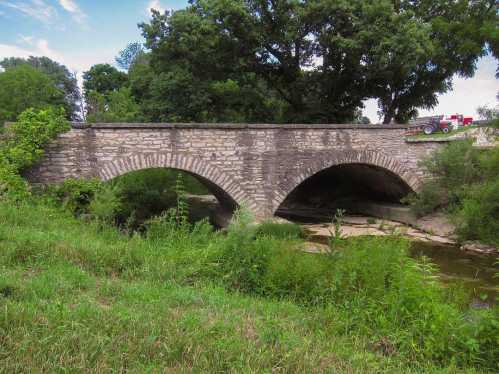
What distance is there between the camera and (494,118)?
10898 millimetres

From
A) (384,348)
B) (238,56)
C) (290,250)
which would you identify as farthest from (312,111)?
(384,348)

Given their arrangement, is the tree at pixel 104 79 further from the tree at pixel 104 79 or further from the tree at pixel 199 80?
the tree at pixel 199 80

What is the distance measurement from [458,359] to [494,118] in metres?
9.44

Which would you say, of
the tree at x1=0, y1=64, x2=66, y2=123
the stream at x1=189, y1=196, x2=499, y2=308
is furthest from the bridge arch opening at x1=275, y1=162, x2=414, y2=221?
the tree at x1=0, y1=64, x2=66, y2=123

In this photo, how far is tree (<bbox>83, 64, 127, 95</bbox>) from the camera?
3822cm

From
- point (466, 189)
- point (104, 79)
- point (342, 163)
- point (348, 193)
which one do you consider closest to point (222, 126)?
point (342, 163)

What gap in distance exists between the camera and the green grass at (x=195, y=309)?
2.63 meters

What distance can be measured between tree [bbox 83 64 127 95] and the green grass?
35.2m

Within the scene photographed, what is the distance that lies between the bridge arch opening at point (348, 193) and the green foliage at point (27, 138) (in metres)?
7.41

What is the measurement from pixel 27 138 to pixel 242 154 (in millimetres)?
5348

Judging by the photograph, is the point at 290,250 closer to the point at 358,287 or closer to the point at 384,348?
the point at 358,287

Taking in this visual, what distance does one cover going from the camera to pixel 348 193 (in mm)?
18312

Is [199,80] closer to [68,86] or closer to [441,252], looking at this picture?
[441,252]

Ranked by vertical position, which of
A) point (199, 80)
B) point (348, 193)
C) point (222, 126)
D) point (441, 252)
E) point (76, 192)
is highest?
point (199, 80)
